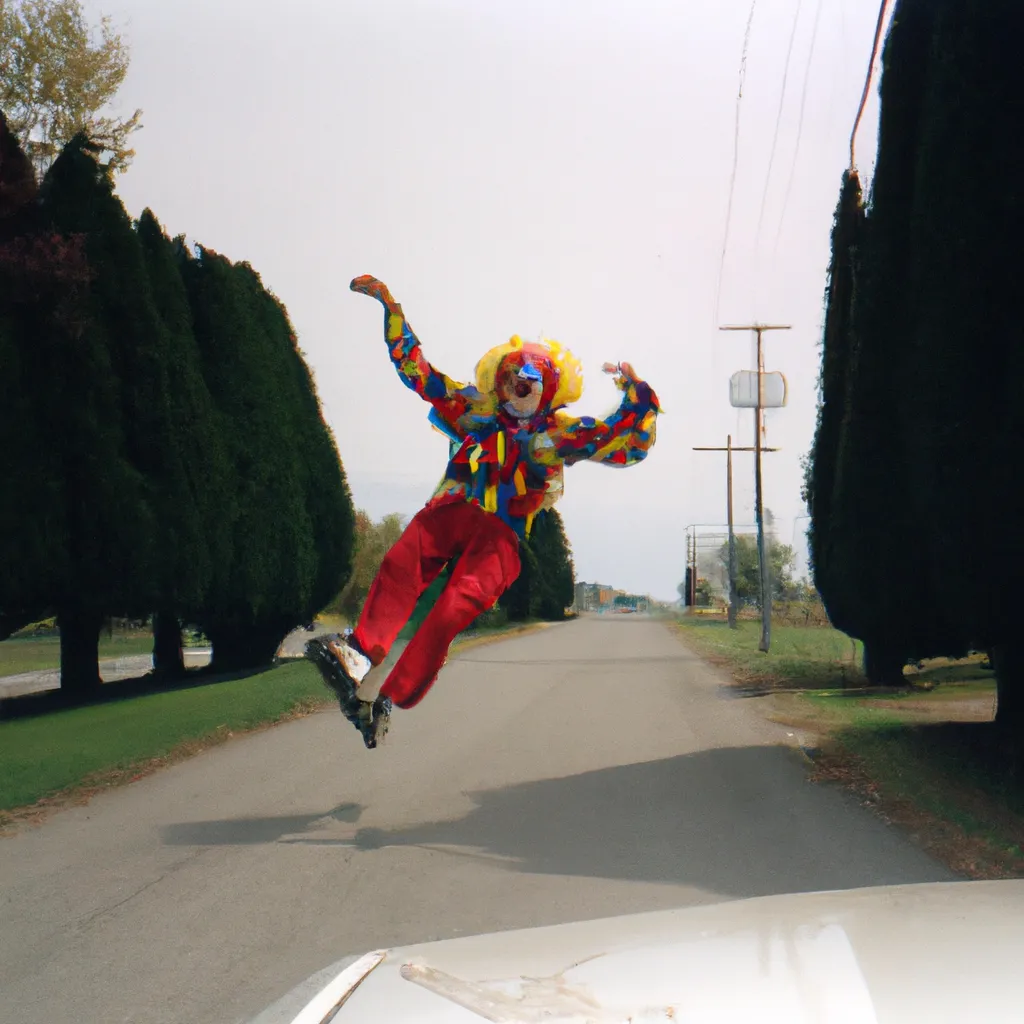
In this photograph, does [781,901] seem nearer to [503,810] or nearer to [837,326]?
[503,810]

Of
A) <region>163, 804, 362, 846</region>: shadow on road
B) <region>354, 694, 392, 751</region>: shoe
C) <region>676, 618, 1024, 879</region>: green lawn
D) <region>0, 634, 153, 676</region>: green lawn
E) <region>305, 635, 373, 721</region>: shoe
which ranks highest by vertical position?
<region>305, 635, 373, 721</region>: shoe

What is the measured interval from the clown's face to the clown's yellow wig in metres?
0.06

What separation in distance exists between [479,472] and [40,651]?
112 ft

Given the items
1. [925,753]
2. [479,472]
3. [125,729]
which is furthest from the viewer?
[125,729]

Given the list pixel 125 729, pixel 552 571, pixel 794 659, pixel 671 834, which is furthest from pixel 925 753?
pixel 552 571

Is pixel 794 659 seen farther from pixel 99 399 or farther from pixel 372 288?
pixel 372 288

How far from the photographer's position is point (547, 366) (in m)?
7.33

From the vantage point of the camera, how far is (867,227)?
9.53 metres

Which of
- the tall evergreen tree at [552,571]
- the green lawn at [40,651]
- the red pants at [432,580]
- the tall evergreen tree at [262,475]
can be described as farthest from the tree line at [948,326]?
the tall evergreen tree at [552,571]

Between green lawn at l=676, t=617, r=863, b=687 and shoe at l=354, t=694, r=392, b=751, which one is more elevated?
shoe at l=354, t=694, r=392, b=751

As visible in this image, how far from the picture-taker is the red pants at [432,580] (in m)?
6.69

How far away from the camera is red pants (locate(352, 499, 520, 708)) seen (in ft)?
22.0

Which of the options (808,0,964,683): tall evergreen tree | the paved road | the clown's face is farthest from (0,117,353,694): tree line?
(808,0,964,683): tall evergreen tree

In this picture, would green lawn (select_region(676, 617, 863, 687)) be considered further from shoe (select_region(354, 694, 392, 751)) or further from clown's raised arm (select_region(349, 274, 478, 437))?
shoe (select_region(354, 694, 392, 751))
